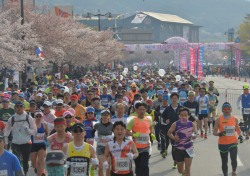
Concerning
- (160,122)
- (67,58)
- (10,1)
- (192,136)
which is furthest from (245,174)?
(10,1)

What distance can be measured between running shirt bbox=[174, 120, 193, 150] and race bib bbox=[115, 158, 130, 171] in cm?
280

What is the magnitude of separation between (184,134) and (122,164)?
9.50ft

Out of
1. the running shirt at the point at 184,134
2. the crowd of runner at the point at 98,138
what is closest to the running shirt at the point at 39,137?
the crowd of runner at the point at 98,138

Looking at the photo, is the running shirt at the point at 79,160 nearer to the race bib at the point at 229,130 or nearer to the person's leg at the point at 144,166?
the person's leg at the point at 144,166

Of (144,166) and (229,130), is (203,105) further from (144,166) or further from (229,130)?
(144,166)

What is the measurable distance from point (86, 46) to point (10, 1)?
27.8ft

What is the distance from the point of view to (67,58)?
5538cm

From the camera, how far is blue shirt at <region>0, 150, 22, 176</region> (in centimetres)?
802

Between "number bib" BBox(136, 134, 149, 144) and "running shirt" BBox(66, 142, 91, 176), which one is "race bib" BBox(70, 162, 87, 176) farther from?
"number bib" BBox(136, 134, 149, 144)

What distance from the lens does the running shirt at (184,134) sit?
11719mm

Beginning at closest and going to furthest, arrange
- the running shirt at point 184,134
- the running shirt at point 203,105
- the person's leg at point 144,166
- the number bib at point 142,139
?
the person's leg at point 144,166 < the number bib at point 142,139 < the running shirt at point 184,134 < the running shirt at point 203,105

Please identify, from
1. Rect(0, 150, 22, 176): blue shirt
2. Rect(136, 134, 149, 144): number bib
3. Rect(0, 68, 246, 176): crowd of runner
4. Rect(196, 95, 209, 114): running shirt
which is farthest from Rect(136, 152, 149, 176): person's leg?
Rect(196, 95, 209, 114): running shirt

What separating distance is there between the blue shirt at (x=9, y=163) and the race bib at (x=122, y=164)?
5.30 feet

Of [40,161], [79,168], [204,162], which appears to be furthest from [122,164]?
[204,162]
